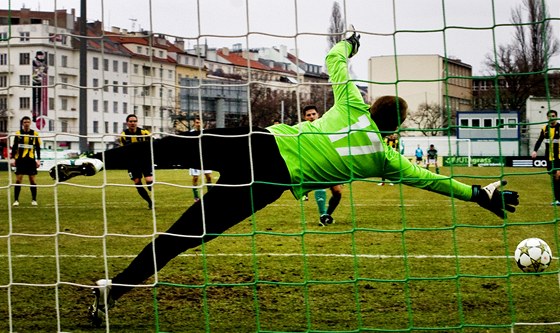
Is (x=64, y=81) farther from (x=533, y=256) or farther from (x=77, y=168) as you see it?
(x=533, y=256)

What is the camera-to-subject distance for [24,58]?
17.6 ft

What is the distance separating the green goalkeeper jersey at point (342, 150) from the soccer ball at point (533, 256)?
171cm

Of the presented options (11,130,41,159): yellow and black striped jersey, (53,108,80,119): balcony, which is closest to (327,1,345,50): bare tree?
(53,108,80,119): balcony

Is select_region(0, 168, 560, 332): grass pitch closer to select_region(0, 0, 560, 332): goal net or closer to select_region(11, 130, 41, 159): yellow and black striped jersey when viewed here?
select_region(0, 0, 560, 332): goal net

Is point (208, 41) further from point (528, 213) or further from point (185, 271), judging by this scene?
point (528, 213)

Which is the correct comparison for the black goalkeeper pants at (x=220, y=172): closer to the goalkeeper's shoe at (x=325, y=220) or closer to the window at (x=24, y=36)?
the window at (x=24, y=36)

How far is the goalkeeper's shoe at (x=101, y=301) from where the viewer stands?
4.67m

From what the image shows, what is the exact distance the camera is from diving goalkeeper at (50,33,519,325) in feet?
15.2

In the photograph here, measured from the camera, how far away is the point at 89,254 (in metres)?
8.02

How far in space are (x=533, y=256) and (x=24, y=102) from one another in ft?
14.6

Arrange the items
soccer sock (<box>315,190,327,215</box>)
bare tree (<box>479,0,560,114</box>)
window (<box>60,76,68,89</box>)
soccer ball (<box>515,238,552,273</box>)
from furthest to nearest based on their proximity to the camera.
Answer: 1. soccer sock (<box>315,190,327,215</box>)
2. soccer ball (<box>515,238,552,273</box>)
3. window (<box>60,76,68,89</box>)
4. bare tree (<box>479,0,560,114</box>)

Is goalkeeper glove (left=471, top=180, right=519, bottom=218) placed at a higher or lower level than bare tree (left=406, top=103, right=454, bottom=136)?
lower

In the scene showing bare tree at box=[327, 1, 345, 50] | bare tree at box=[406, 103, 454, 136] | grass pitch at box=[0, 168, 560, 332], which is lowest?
grass pitch at box=[0, 168, 560, 332]

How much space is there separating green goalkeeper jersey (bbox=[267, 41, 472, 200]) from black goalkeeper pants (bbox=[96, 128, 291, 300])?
0.45 feet
